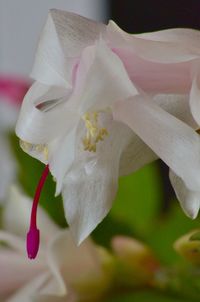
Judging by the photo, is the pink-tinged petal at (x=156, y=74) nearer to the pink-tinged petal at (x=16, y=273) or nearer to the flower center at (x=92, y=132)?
the flower center at (x=92, y=132)

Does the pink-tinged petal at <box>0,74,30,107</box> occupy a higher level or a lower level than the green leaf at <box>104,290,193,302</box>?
lower

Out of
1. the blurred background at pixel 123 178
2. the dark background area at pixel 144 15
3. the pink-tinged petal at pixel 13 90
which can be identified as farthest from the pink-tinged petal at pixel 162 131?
the dark background area at pixel 144 15

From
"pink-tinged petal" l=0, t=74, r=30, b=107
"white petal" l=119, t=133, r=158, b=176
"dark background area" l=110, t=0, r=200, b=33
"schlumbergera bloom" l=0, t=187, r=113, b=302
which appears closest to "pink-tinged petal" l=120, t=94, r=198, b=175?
"white petal" l=119, t=133, r=158, b=176

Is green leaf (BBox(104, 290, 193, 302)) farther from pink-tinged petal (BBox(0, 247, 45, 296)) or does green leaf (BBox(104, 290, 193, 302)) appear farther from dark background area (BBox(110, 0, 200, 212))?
dark background area (BBox(110, 0, 200, 212))

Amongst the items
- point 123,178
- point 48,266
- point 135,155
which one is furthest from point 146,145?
point 123,178

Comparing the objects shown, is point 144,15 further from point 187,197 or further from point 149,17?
point 187,197

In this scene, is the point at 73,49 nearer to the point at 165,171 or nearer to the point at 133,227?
the point at 133,227

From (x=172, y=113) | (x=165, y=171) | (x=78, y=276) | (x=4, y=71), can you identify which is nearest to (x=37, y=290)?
(x=78, y=276)

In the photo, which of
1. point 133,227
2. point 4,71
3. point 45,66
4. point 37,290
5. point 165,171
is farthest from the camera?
point 4,71
